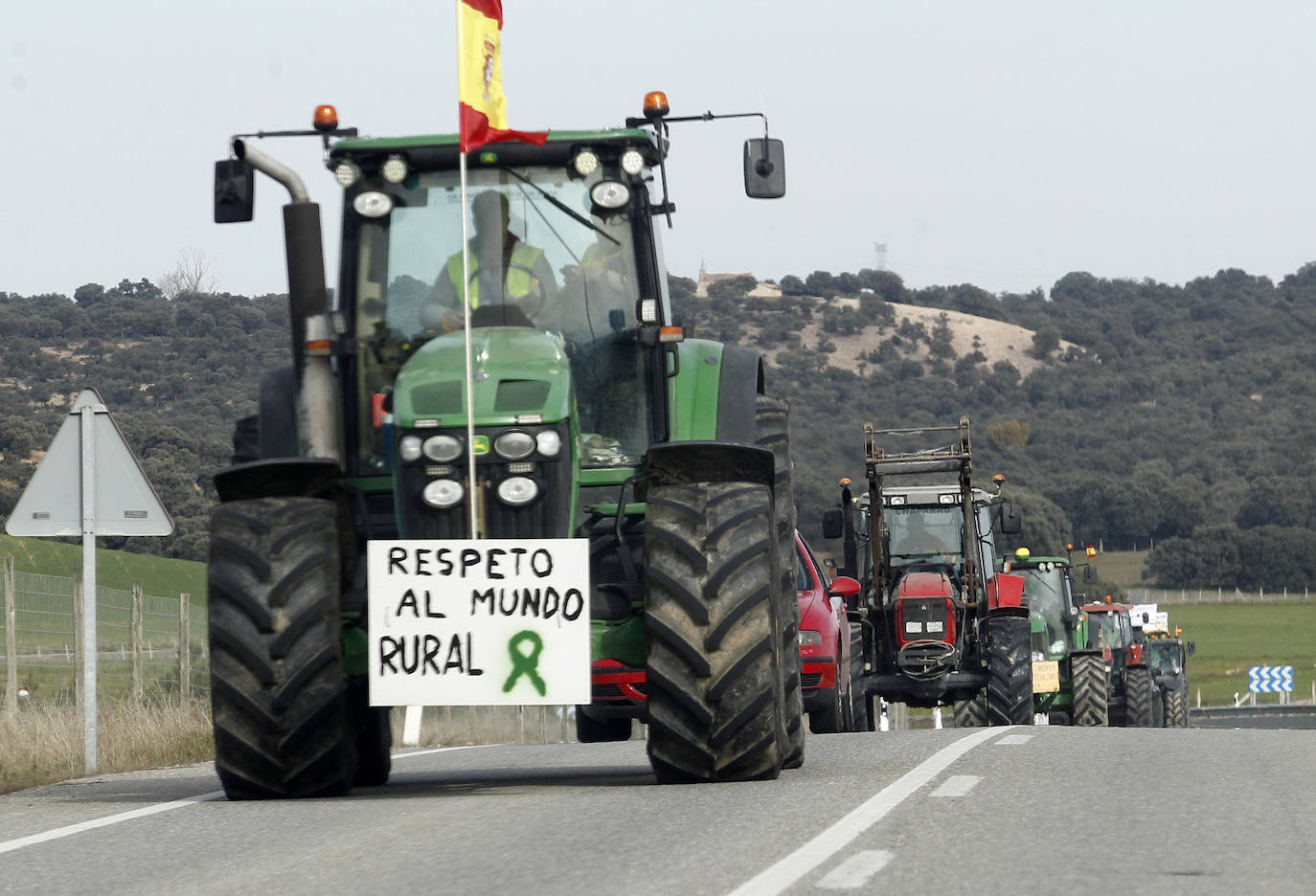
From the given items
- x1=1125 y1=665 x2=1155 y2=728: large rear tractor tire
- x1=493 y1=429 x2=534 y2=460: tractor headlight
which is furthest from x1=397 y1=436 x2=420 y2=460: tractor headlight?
x1=1125 y1=665 x2=1155 y2=728: large rear tractor tire

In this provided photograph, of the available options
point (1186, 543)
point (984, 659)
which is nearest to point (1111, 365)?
point (1186, 543)

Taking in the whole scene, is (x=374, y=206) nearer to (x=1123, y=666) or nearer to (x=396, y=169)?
(x=396, y=169)

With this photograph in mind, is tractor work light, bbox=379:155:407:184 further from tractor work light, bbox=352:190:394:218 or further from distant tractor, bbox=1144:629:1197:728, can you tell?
distant tractor, bbox=1144:629:1197:728

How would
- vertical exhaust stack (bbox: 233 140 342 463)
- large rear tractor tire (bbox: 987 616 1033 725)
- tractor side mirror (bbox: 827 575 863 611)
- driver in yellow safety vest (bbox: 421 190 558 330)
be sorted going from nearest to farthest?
vertical exhaust stack (bbox: 233 140 342 463) < driver in yellow safety vest (bbox: 421 190 558 330) < tractor side mirror (bbox: 827 575 863 611) < large rear tractor tire (bbox: 987 616 1033 725)

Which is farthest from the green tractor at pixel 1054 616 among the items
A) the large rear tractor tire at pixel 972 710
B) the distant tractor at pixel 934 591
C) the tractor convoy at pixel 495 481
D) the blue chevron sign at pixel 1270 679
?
the blue chevron sign at pixel 1270 679

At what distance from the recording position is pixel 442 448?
372 inches

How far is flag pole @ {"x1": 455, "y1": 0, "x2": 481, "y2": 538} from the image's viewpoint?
9.34m

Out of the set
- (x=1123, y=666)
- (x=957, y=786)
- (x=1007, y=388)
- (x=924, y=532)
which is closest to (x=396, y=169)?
(x=957, y=786)

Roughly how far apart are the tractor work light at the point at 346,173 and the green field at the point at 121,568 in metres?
31.3

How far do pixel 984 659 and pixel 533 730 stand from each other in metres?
5.67

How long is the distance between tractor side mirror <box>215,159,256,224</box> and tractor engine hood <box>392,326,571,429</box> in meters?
1.34

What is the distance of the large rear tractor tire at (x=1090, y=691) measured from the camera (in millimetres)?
27484

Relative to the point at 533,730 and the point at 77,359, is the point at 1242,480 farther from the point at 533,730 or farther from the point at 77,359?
the point at 533,730

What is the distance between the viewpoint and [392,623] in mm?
9344
